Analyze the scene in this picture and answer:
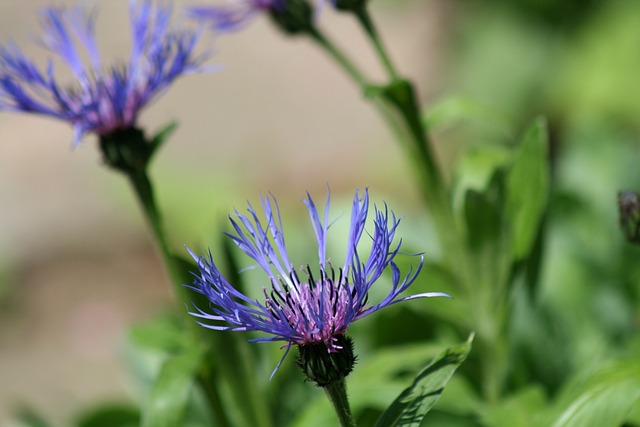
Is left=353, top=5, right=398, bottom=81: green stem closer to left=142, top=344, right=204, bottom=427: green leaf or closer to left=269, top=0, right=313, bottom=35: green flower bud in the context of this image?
left=269, top=0, right=313, bottom=35: green flower bud

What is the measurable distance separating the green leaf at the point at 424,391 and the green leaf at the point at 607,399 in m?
0.24

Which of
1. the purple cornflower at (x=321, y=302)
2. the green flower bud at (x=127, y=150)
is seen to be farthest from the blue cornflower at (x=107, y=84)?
the purple cornflower at (x=321, y=302)

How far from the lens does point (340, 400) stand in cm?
102

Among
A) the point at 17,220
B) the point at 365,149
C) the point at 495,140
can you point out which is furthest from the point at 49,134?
the point at 495,140

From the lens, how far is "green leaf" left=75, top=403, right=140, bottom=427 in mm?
1782

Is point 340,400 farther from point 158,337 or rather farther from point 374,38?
point 374,38

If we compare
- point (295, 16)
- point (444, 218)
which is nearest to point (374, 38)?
point (295, 16)

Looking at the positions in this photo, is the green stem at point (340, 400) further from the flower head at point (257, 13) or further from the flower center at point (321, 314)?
the flower head at point (257, 13)

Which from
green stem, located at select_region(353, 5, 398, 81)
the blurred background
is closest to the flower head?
green stem, located at select_region(353, 5, 398, 81)

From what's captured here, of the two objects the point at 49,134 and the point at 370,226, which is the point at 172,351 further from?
the point at 49,134

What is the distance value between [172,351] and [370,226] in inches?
27.5

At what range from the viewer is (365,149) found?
13.7 feet

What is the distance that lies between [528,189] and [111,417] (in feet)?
2.76

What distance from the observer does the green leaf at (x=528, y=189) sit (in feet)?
4.67
